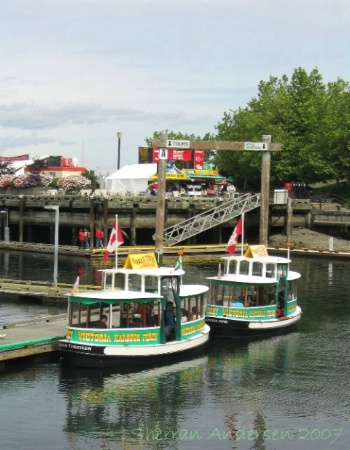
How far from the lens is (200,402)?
1109 inches

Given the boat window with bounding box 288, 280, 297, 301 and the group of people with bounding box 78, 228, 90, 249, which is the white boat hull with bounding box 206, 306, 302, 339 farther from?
the group of people with bounding box 78, 228, 90, 249

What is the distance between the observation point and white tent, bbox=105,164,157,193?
305ft

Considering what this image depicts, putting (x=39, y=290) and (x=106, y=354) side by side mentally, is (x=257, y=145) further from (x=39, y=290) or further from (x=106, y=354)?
(x=106, y=354)

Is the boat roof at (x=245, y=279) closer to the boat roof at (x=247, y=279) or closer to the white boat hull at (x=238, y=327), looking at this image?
the boat roof at (x=247, y=279)

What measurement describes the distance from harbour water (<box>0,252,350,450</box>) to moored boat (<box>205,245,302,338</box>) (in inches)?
25.7

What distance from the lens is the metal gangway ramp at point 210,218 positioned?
7381 cm

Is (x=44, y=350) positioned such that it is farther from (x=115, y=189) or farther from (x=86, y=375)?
(x=115, y=189)

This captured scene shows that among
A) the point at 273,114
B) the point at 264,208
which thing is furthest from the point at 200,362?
the point at 273,114

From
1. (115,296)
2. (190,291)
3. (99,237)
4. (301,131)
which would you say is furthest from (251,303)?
(301,131)

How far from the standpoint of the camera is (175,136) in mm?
149625

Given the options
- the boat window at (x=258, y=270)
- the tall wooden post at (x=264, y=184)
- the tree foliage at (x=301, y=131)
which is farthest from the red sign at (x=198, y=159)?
the boat window at (x=258, y=270)

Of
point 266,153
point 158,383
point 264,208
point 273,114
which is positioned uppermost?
point 273,114

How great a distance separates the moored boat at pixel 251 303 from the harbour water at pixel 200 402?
653 millimetres

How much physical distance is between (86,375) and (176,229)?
44028 mm
